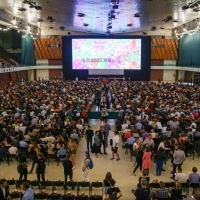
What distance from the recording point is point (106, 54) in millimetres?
42594

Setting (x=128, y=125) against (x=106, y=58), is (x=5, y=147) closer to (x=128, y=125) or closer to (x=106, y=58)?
(x=128, y=125)

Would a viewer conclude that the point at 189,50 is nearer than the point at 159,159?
No

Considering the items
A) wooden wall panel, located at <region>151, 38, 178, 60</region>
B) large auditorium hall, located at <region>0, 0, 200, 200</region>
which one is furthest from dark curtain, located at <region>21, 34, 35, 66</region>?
wooden wall panel, located at <region>151, 38, 178, 60</region>

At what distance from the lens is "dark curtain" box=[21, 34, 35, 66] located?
4406 cm

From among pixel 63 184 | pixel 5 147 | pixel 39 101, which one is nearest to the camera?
pixel 63 184

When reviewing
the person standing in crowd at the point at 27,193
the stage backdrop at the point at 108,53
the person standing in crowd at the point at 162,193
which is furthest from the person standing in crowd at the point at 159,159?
the stage backdrop at the point at 108,53

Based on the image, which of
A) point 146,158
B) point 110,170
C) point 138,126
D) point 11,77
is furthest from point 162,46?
point 146,158

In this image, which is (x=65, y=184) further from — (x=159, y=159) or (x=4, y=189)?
(x=159, y=159)

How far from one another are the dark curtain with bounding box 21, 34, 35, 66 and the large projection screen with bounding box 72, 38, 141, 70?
Result: 7251mm

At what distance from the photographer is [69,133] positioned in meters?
14.3

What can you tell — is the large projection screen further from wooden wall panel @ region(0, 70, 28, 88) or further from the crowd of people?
the crowd of people

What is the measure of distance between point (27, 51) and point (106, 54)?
12178 mm

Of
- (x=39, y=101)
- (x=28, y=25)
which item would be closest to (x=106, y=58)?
(x=28, y=25)

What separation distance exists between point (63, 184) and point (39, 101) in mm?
12538
